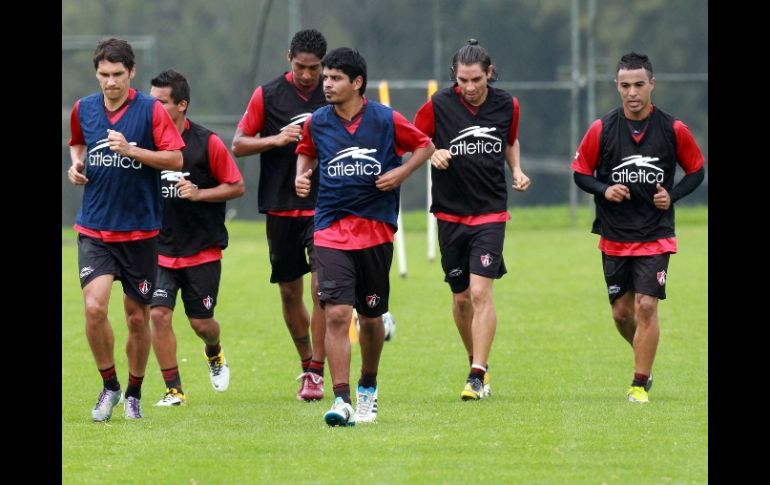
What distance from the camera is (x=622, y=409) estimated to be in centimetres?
1008

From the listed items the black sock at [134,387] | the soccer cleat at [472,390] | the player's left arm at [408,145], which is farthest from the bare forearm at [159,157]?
the soccer cleat at [472,390]

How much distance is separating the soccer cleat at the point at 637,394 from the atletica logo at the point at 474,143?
2056 millimetres

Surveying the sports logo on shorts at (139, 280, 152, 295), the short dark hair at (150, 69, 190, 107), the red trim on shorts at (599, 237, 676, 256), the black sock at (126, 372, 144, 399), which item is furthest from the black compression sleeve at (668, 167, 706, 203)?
the black sock at (126, 372, 144, 399)

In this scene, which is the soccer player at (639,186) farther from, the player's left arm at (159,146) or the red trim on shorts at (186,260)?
the player's left arm at (159,146)

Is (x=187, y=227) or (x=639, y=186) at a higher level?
(x=639, y=186)

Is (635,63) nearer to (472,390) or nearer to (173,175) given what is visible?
(472,390)

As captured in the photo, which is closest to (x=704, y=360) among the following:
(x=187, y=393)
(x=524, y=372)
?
(x=524, y=372)

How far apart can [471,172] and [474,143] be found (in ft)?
0.73

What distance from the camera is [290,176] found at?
11.4 meters

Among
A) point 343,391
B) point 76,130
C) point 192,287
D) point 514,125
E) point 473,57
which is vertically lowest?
point 343,391

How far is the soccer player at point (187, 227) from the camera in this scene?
11.0m

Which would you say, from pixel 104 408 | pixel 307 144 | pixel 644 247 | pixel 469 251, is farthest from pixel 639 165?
pixel 104 408

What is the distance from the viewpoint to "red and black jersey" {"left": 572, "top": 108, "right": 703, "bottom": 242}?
35.3ft

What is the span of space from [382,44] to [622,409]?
2205 cm
